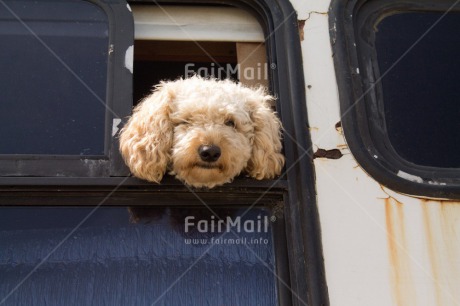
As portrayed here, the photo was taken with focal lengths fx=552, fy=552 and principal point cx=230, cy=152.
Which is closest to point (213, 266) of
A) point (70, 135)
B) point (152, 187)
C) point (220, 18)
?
point (152, 187)

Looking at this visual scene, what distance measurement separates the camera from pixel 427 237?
163 cm

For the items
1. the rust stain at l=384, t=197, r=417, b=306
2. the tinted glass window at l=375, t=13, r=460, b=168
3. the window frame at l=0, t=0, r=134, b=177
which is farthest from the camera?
the tinted glass window at l=375, t=13, r=460, b=168

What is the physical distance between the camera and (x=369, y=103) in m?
1.85

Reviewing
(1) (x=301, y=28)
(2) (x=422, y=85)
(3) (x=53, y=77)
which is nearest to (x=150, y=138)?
(3) (x=53, y=77)

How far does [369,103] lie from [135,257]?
0.91 metres

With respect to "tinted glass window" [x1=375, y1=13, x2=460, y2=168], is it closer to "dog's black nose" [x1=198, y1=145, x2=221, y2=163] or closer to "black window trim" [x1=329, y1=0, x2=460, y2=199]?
"black window trim" [x1=329, y1=0, x2=460, y2=199]

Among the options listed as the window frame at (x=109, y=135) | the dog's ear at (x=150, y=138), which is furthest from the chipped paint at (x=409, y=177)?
the window frame at (x=109, y=135)

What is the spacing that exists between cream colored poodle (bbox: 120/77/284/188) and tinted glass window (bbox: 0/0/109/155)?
0.15 metres

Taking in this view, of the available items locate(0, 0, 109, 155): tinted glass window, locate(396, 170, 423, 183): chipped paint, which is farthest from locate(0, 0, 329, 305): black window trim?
locate(396, 170, 423, 183): chipped paint

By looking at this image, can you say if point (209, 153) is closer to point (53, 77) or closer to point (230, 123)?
point (230, 123)

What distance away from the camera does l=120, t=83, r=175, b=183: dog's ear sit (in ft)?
5.49

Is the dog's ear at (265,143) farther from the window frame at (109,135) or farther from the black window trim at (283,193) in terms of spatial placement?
the window frame at (109,135)

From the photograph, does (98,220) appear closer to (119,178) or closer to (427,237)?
(119,178)

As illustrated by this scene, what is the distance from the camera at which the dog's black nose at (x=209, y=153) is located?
1.73 meters
